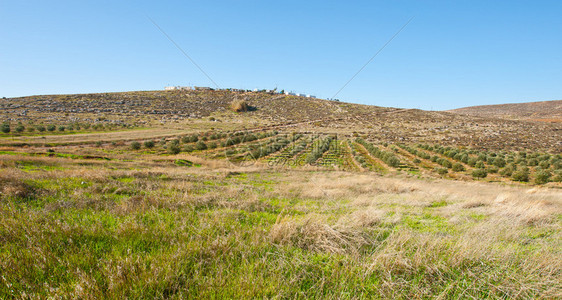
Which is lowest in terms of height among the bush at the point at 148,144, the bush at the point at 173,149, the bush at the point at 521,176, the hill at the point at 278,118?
the bush at the point at 521,176

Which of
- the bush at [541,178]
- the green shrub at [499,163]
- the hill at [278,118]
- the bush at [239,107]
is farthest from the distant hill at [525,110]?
the bush at [239,107]

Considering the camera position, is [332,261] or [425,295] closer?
[425,295]

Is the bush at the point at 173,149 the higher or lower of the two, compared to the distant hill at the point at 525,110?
lower

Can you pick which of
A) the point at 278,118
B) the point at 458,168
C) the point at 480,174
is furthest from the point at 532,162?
the point at 278,118

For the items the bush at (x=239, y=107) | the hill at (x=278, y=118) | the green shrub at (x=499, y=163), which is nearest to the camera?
the green shrub at (x=499, y=163)

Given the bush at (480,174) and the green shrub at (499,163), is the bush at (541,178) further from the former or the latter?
the green shrub at (499,163)

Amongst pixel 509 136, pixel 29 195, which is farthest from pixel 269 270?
pixel 509 136

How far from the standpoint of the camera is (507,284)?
2.60 meters

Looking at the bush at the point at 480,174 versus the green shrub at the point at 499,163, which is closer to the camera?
the bush at the point at 480,174

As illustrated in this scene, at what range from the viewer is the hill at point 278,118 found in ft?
184

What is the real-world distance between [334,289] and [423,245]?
1737mm

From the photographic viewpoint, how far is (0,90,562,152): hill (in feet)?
184

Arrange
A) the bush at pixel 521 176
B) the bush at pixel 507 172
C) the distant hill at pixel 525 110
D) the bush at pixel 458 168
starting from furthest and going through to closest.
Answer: the distant hill at pixel 525 110, the bush at pixel 458 168, the bush at pixel 507 172, the bush at pixel 521 176

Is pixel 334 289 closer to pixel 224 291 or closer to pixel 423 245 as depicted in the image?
pixel 224 291
